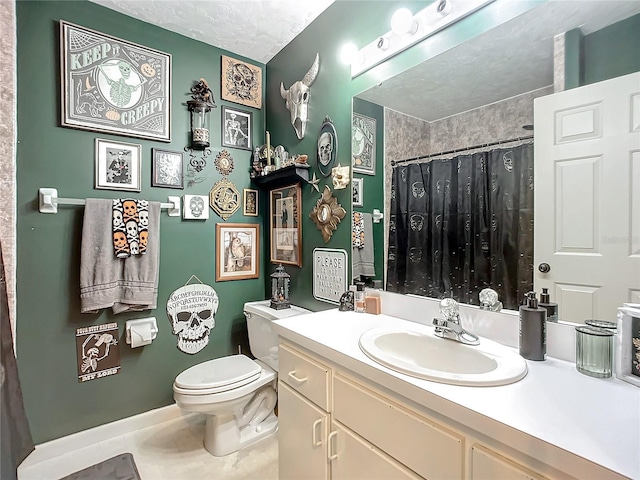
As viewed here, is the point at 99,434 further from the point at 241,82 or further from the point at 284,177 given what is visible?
the point at 241,82

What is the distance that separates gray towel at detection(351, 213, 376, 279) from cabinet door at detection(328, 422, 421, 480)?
2.46 ft

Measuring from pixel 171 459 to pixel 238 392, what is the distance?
1.77 feet

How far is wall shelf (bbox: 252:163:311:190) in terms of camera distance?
6.24 feet

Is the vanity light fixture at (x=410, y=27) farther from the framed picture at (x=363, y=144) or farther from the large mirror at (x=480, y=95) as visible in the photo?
the framed picture at (x=363, y=144)

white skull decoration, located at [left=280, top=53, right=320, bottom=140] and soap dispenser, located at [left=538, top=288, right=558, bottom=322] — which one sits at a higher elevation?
white skull decoration, located at [left=280, top=53, right=320, bottom=140]

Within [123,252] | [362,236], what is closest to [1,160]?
[123,252]

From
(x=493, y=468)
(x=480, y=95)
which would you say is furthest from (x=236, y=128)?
(x=493, y=468)

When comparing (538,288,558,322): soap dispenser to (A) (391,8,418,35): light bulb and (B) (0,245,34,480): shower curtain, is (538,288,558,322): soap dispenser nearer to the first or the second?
(A) (391,8,418,35): light bulb

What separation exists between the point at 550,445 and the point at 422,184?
100cm

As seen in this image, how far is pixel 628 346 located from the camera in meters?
0.77

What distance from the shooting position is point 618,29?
848 mm

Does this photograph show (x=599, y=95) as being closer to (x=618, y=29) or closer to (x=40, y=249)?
(x=618, y=29)

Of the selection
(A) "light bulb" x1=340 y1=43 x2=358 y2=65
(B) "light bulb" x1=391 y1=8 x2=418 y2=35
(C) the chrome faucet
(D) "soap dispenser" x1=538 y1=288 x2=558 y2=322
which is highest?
(A) "light bulb" x1=340 y1=43 x2=358 y2=65

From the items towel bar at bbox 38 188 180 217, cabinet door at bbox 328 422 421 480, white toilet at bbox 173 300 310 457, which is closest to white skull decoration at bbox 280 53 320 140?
white toilet at bbox 173 300 310 457
